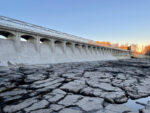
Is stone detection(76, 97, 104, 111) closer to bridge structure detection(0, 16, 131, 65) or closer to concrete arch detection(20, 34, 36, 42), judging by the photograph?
bridge structure detection(0, 16, 131, 65)

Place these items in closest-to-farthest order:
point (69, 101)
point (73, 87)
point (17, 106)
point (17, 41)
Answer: point (17, 106) → point (69, 101) → point (73, 87) → point (17, 41)

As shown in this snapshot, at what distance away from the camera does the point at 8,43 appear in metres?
10.4

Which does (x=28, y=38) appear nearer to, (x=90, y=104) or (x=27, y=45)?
(x=27, y=45)

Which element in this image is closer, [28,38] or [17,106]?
[17,106]

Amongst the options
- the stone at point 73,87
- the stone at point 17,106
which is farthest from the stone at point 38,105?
the stone at point 73,87

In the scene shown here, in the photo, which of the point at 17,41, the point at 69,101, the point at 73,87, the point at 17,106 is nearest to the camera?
the point at 17,106

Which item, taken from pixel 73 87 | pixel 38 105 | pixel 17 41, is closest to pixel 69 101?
pixel 38 105

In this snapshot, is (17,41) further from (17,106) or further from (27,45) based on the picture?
(17,106)

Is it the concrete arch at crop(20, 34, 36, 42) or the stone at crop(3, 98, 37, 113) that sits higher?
the concrete arch at crop(20, 34, 36, 42)

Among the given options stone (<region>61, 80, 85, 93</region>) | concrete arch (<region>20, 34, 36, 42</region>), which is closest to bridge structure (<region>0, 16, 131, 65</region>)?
concrete arch (<region>20, 34, 36, 42</region>)

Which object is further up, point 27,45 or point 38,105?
point 27,45

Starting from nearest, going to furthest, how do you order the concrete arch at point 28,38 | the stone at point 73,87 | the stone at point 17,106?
the stone at point 17,106
the stone at point 73,87
the concrete arch at point 28,38

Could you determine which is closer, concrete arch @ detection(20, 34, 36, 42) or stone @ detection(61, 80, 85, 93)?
stone @ detection(61, 80, 85, 93)

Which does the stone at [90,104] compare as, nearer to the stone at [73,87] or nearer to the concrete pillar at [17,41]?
the stone at [73,87]
